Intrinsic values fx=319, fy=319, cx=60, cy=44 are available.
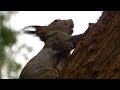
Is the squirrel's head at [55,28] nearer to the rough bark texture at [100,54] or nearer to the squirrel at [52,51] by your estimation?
the squirrel at [52,51]

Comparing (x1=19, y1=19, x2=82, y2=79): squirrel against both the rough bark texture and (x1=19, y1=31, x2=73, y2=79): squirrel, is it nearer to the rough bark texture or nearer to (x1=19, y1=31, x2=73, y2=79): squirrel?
(x1=19, y1=31, x2=73, y2=79): squirrel

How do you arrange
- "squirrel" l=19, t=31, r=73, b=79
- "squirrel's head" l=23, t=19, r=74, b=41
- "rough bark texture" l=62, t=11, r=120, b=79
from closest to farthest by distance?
"rough bark texture" l=62, t=11, r=120, b=79 < "squirrel" l=19, t=31, r=73, b=79 < "squirrel's head" l=23, t=19, r=74, b=41

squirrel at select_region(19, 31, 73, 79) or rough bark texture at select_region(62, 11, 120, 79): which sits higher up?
rough bark texture at select_region(62, 11, 120, 79)

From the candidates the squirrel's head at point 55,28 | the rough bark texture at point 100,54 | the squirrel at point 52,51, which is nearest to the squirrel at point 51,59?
the squirrel at point 52,51

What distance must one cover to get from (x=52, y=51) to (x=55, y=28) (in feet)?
4.70

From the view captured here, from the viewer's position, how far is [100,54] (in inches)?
142

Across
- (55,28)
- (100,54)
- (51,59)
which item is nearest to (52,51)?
(51,59)

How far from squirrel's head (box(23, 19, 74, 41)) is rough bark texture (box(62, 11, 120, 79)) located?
2820 millimetres

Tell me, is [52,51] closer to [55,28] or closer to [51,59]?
[51,59]

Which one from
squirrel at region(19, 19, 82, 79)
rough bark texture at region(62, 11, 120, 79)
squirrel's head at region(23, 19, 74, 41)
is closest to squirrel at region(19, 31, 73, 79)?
squirrel at region(19, 19, 82, 79)

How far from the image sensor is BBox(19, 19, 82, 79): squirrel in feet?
18.1

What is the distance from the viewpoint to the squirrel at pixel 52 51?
18.1 feet
